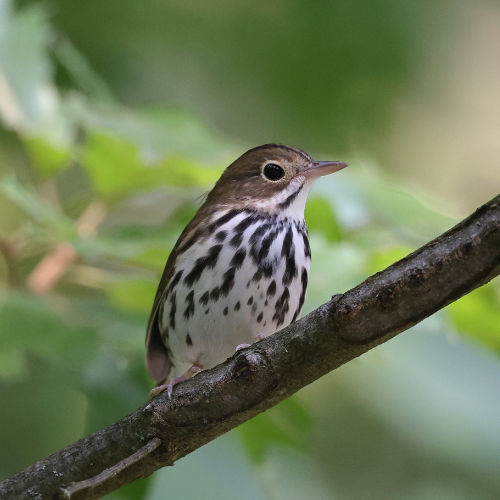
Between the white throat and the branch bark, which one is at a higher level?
the white throat

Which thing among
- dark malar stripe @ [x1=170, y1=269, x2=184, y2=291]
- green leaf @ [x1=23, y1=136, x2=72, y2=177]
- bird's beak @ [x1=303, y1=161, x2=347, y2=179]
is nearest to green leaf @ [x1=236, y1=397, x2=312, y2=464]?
dark malar stripe @ [x1=170, y1=269, x2=184, y2=291]

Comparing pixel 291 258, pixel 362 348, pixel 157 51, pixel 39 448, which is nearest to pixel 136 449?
pixel 362 348

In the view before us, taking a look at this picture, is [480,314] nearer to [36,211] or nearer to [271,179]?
[271,179]

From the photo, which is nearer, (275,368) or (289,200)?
(275,368)

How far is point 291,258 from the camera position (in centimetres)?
278

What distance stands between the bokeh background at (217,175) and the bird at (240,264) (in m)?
0.09

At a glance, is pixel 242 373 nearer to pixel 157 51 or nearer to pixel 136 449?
pixel 136 449

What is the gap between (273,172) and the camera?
310 centimetres

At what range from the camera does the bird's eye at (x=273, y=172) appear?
3082 millimetres

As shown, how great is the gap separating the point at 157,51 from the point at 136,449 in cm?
290

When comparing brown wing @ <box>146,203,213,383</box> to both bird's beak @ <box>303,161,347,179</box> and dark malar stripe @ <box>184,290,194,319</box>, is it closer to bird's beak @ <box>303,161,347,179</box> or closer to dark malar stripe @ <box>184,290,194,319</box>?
dark malar stripe @ <box>184,290,194,319</box>

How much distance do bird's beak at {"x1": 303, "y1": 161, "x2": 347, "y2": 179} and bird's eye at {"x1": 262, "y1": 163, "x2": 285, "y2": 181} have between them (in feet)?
0.30

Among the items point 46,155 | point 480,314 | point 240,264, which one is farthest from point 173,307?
point 480,314

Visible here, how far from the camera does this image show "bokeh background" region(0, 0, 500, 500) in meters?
2.56
